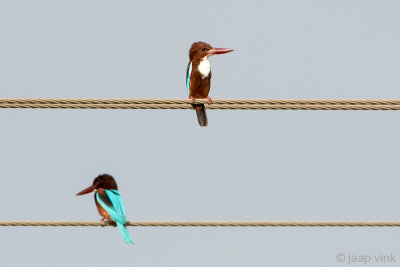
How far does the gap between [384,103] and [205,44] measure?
3.38 metres

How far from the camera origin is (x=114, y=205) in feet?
28.0

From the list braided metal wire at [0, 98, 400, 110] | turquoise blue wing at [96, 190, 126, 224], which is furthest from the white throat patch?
braided metal wire at [0, 98, 400, 110]

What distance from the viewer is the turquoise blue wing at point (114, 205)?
8244 millimetres

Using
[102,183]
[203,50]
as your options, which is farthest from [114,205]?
[203,50]

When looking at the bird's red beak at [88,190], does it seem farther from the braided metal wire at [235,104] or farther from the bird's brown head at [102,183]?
the braided metal wire at [235,104]

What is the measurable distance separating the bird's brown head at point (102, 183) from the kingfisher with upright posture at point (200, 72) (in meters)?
1.37

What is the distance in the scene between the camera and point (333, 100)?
19.1 ft

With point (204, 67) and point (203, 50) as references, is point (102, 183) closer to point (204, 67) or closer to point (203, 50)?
point (204, 67)

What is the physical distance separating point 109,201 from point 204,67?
173 cm

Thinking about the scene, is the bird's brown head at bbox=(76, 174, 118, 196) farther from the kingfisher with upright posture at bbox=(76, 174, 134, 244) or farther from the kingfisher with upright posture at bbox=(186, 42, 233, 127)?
the kingfisher with upright posture at bbox=(186, 42, 233, 127)

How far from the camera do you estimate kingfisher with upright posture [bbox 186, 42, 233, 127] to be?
858 centimetres

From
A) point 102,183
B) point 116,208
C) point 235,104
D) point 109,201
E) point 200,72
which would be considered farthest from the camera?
point 102,183

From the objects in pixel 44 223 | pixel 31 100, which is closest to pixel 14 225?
pixel 44 223

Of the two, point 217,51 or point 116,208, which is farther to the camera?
point 217,51
